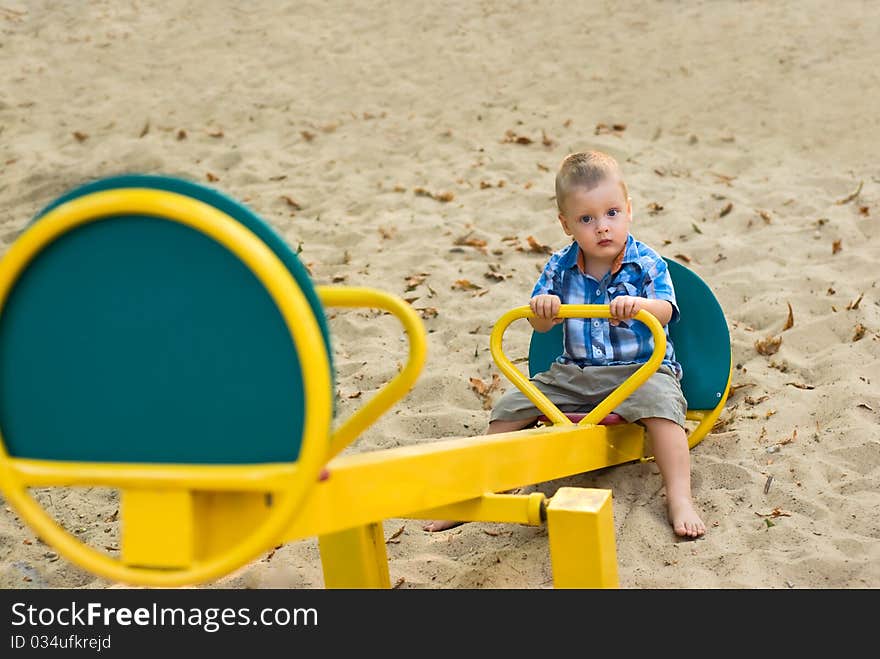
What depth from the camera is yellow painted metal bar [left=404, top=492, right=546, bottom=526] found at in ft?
7.33

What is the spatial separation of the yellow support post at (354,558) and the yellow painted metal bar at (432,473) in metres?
0.15

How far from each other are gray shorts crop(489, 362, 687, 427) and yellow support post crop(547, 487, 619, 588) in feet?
3.04

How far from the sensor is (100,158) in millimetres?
7031

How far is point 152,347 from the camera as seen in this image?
1.65 metres

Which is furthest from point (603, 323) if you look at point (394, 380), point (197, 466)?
point (197, 466)

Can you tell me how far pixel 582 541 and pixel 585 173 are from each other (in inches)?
53.7

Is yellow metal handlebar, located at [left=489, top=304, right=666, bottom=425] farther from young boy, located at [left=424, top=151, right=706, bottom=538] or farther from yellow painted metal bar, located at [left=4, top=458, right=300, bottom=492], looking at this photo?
yellow painted metal bar, located at [left=4, top=458, right=300, bottom=492]

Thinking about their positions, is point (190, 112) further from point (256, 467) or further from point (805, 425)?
point (256, 467)

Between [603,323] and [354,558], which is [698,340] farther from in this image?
[354,558]

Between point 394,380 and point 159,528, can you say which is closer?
point 159,528

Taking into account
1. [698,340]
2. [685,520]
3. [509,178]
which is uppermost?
[509,178]

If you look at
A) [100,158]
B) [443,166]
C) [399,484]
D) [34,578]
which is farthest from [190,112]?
[399,484]

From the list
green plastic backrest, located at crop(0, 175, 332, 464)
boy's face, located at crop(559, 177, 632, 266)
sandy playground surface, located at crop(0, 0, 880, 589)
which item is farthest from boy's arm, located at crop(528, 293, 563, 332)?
green plastic backrest, located at crop(0, 175, 332, 464)

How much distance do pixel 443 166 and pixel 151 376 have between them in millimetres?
5249
